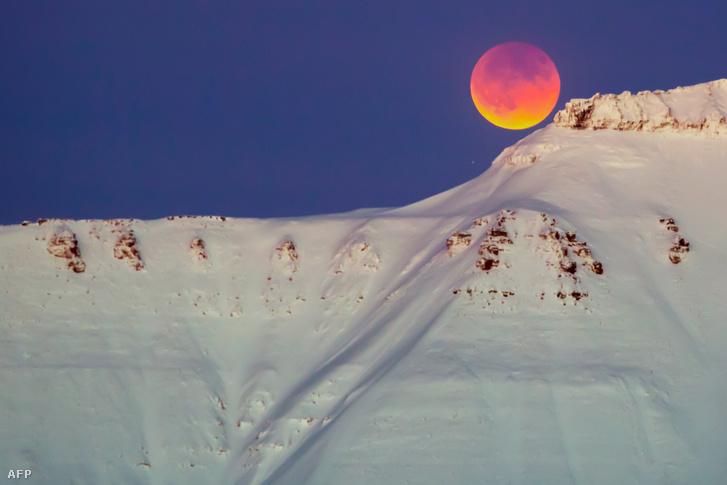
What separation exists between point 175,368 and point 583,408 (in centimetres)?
3788

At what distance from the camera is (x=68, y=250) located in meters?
112

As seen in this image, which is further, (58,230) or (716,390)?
(58,230)

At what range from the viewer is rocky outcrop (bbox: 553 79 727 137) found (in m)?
118

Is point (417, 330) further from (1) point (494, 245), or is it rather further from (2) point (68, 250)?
(2) point (68, 250)

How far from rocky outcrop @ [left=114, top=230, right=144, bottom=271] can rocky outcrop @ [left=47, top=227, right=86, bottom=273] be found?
363 cm

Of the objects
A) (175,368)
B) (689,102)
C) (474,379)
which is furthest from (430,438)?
(689,102)

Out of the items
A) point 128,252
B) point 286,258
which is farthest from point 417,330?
point 128,252

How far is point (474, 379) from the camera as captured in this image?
88750 mm

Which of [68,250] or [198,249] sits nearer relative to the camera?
[68,250]

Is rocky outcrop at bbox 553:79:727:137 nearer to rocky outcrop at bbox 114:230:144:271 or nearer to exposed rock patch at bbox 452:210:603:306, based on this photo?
exposed rock patch at bbox 452:210:603:306

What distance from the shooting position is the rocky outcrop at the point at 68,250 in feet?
366

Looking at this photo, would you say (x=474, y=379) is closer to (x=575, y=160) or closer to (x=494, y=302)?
(x=494, y=302)

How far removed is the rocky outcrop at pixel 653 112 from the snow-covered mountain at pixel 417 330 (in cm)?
23

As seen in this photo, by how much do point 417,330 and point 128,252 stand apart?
3231 centimetres
